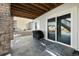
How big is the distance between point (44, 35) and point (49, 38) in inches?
35.5

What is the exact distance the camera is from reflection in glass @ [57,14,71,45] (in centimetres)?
441

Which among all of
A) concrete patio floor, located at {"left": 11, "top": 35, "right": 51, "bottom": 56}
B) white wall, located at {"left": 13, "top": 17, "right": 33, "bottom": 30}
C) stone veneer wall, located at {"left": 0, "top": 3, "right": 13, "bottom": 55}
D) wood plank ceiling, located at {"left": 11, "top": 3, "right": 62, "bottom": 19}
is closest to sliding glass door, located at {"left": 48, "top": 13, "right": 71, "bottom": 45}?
wood plank ceiling, located at {"left": 11, "top": 3, "right": 62, "bottom": 19}

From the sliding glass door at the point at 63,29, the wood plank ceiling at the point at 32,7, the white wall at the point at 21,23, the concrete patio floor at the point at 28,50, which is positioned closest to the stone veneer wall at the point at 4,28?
the concrete patio floor at the point at 28,50

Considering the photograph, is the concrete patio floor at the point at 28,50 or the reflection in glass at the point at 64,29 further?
the reflection in glass at the point at 64,29

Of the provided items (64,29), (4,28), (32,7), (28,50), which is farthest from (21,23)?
(4,28)

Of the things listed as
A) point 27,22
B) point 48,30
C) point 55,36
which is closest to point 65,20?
point 55,36

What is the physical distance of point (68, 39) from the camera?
4.43m

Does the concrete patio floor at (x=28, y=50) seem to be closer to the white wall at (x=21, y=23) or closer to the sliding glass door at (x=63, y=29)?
the sliding glass door at (x=63, y=29)

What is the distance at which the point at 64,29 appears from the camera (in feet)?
15.8

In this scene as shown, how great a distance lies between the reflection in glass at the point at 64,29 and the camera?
4410mm

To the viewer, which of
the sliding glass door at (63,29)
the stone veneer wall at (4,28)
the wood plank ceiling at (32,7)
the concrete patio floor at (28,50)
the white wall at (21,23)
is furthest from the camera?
the white wall at (21,23)

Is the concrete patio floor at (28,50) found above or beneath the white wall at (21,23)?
beneath

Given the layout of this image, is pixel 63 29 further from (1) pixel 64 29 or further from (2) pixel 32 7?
(2) pixel 32 7

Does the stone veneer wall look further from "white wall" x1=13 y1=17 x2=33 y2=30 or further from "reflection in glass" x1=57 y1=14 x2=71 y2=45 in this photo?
"white wall" x1=13 y1=17 x2=33 y2=30
